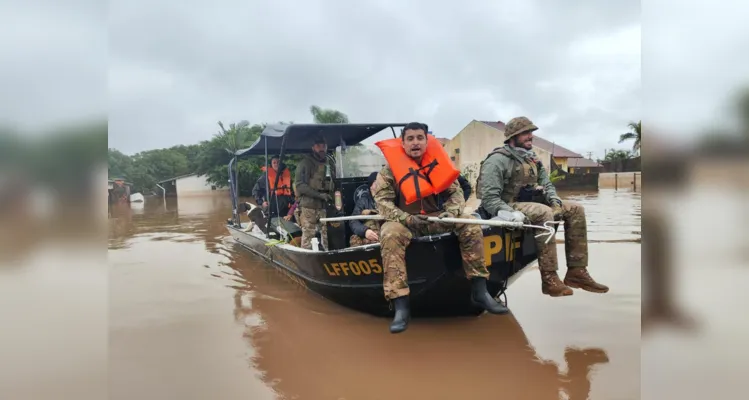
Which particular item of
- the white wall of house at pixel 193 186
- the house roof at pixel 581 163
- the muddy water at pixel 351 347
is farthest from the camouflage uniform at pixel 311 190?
the house roof at pixel 581 163

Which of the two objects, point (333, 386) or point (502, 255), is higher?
point (502, 255)

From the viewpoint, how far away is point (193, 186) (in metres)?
37.9

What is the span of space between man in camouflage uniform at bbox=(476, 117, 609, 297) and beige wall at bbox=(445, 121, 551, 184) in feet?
83.6

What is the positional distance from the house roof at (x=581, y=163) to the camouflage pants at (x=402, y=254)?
35.9 metres

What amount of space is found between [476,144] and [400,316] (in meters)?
29.1

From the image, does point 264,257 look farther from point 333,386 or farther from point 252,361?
point 333,386

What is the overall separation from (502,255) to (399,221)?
107 centimetres

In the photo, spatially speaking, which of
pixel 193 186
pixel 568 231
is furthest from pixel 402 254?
pixel 193 186

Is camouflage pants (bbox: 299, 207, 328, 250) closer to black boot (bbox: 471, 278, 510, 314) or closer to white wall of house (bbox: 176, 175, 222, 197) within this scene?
black boot (bbox: 471, 278, 510, 314)

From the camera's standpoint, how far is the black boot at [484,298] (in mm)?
4039

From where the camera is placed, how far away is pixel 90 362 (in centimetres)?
146

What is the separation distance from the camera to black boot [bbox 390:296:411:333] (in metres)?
3.96

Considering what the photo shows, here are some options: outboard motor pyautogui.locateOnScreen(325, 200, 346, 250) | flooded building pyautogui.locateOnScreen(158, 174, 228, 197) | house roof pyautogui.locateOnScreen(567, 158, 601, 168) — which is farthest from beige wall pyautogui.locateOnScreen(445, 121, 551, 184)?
outboard motor pyautogui.locateOnScreen(325, 200, 346, 250)

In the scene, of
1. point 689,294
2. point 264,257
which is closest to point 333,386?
point 689,294
